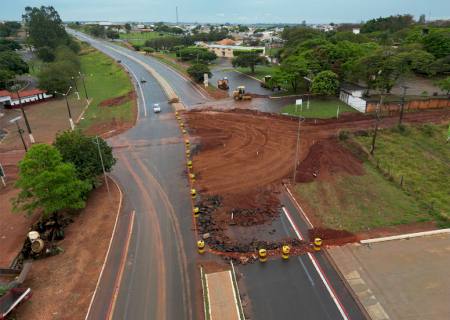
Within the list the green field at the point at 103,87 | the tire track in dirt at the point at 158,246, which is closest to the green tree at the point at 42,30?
the green field at the point at 103,87

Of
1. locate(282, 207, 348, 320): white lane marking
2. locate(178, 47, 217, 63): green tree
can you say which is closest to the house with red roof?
locate(178, 47, 217, 63): green tree

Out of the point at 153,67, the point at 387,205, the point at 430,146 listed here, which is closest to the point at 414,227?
the point at 387,205

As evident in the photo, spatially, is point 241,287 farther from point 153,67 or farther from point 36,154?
point 153,67

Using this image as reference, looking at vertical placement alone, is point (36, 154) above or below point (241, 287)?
above

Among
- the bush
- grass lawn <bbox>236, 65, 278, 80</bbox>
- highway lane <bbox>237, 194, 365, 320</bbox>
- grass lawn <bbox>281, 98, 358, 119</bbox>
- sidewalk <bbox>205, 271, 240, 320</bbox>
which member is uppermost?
grass lawn <bbox>236, 65, 278, 80</bbox>

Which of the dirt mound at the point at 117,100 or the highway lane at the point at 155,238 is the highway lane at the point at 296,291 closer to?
the highway lane at the point at 155,238

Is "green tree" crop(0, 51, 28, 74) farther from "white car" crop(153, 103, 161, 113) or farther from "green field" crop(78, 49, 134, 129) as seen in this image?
"white car" crop(153, 103, 161, 113)
